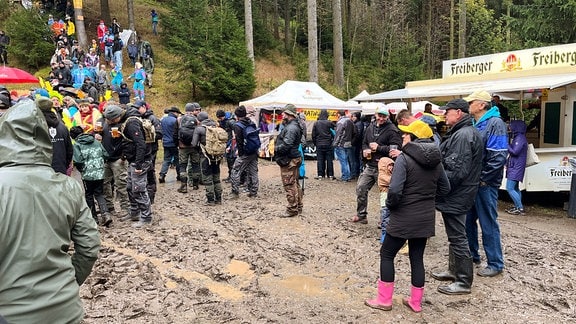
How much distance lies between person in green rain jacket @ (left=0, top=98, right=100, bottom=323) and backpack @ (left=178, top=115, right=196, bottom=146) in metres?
7.05

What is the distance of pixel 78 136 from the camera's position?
→ 672cm

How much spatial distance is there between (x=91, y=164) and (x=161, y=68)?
1875cm

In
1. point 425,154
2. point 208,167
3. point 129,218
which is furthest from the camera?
point 208,167

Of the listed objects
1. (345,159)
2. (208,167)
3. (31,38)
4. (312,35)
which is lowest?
(345,159)

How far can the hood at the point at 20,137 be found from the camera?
203cm

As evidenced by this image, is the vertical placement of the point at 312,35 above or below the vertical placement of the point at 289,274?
above

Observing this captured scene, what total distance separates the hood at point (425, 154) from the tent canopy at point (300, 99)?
9.59m

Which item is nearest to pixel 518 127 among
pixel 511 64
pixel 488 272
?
pixel 511 64

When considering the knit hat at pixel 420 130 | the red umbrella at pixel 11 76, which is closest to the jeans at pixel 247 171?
the knit hat at pixel 420 130

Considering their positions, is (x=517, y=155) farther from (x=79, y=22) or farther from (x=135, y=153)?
(x=79, y=22)

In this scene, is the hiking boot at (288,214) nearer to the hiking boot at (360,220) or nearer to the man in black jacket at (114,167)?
the hiking boot at (360,220)

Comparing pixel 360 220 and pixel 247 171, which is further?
pixel 247 171

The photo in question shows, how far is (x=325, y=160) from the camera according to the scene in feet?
39.9

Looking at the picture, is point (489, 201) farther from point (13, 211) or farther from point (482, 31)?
point (482, 31)
